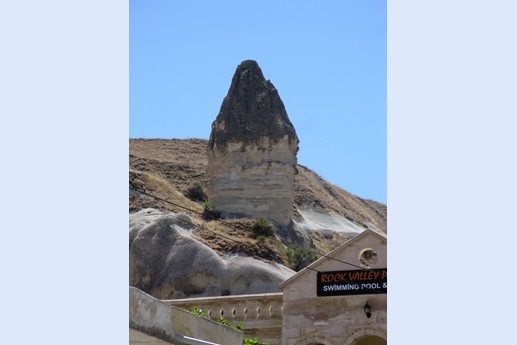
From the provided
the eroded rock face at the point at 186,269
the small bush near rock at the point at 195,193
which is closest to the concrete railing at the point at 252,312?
the eroded rock face at the point at 186,269

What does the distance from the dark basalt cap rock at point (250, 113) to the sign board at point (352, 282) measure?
1006 inches

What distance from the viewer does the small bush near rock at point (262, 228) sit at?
3334cm

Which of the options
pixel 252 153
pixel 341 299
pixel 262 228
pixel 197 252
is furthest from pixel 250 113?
pixel 341 299

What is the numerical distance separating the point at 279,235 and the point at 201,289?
10942 mm

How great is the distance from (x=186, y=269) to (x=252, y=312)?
11.2 metres

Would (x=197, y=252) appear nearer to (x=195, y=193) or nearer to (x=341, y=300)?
(x=341, y=300)

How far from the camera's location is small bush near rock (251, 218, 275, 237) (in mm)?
33344

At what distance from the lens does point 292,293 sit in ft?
50.2

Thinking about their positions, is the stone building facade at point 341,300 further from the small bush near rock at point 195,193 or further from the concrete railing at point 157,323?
the small bush near rock at point 195,193

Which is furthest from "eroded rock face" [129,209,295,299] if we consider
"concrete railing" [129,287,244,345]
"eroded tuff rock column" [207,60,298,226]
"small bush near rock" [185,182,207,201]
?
"small bush near rock" [185,182,207,201]

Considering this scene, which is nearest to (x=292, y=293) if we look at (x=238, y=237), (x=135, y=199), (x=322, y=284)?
(x=322, y=284)

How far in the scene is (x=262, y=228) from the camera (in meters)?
33.8

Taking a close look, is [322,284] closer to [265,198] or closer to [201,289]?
[201,289]

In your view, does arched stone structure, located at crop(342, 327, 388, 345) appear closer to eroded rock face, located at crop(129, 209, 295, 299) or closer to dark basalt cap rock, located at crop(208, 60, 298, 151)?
eroded rock face, located at crop(129, 209, 295, 299)
